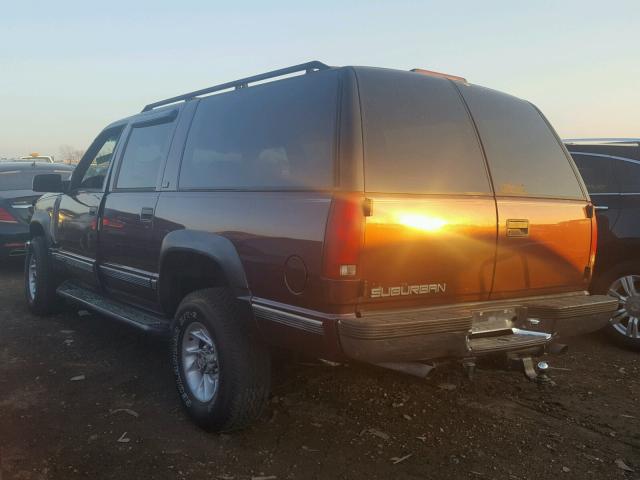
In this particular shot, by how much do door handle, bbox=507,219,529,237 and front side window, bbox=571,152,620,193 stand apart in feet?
7.96

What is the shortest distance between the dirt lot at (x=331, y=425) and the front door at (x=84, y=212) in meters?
0.83

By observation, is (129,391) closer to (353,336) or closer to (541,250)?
(353,336)

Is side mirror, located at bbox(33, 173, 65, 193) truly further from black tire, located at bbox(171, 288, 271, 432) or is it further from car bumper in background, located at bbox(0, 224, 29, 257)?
car bumper in background, located at bbox(0, 224, 29, 257)

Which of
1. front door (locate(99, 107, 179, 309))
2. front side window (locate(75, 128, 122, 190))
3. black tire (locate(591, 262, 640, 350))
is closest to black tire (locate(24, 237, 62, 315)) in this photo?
front side window (locate(75, 128, 122, 190))

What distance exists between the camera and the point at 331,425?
137 inches

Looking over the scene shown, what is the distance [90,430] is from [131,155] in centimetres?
216

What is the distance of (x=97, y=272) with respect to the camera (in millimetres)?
4746

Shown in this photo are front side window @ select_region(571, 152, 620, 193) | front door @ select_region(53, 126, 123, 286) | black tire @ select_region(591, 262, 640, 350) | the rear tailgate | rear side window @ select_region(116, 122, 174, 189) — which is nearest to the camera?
the rear tailgate

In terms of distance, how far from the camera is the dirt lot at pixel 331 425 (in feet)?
9.73

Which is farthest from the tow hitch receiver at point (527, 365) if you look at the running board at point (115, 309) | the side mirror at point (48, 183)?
the side mirror at point (48, 183)

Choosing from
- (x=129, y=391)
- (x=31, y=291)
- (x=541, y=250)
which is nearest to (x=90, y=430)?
(x=129, y=391)

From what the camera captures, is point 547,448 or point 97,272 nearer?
point 547,448

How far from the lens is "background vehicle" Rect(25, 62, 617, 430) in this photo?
8.95ft

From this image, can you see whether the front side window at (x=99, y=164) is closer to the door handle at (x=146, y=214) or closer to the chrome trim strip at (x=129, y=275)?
the chrome trim strip at (x=129, y=275)
